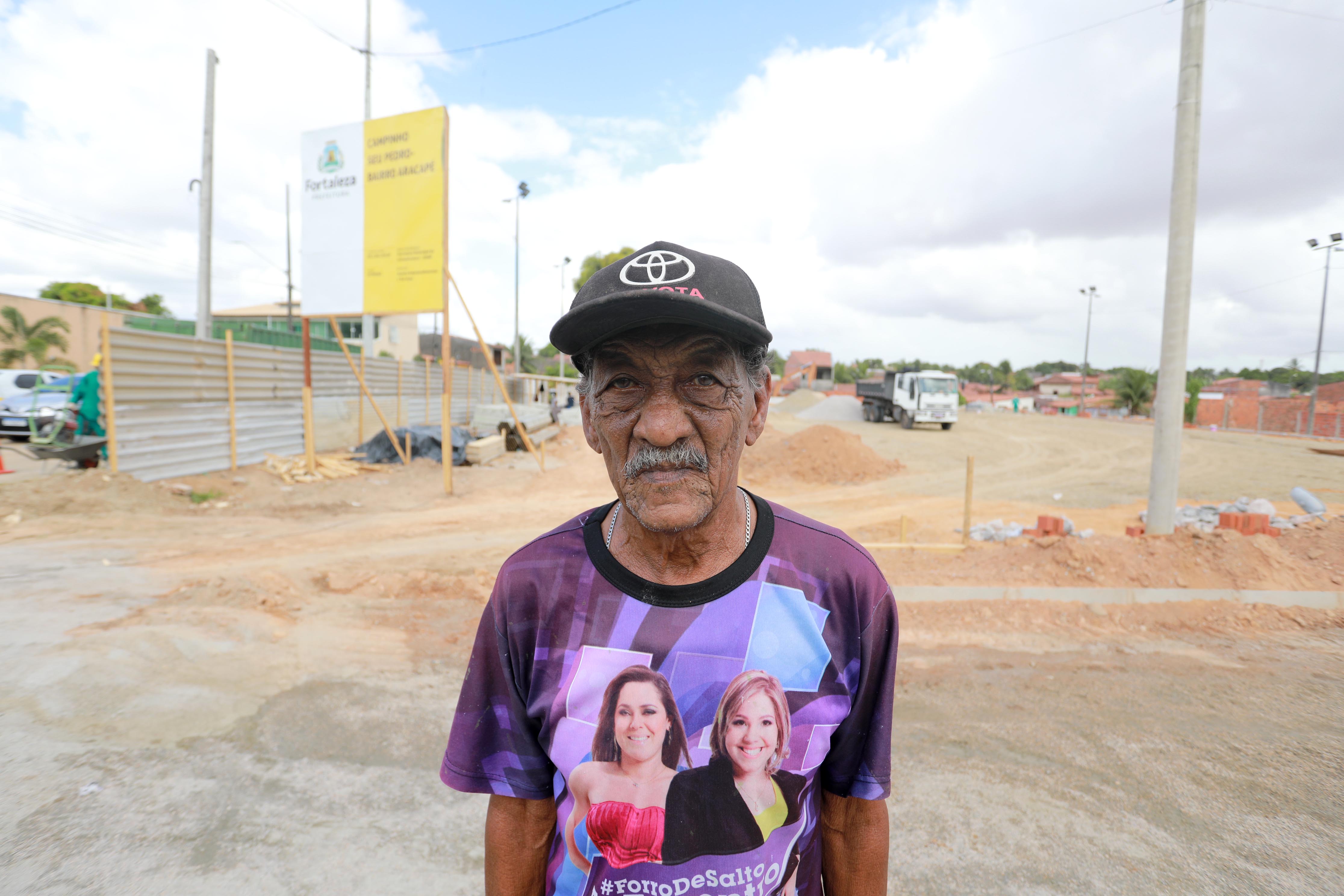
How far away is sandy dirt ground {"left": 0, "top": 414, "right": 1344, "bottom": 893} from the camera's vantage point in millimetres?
2621

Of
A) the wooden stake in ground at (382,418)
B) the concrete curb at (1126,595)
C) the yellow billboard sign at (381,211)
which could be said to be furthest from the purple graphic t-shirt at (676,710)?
the wooden stake in ground at (382,418)

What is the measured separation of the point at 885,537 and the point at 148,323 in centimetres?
3160

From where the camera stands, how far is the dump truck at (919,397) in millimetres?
25656

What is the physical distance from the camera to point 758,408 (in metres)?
1.47

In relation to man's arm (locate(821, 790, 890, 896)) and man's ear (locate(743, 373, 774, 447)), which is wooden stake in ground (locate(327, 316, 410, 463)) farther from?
man's arm (locate(821, 790, 890, 896))

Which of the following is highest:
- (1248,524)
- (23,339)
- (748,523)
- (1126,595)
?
(23,339)

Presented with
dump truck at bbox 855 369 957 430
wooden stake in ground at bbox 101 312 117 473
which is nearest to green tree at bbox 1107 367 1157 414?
dump truck at bbox 855 369 957 430

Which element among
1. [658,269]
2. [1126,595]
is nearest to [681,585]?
[658,269]

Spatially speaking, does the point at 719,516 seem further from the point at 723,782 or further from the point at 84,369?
the point at 84,369

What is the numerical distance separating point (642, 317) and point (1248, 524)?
882 centimetres

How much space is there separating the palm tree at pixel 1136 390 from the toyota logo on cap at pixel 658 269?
55.2m

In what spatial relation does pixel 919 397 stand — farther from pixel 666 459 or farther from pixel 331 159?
pixel 666 459

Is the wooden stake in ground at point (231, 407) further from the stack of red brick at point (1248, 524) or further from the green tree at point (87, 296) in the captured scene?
the green tree at point (87, 296)

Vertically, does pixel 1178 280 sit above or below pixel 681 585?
above
